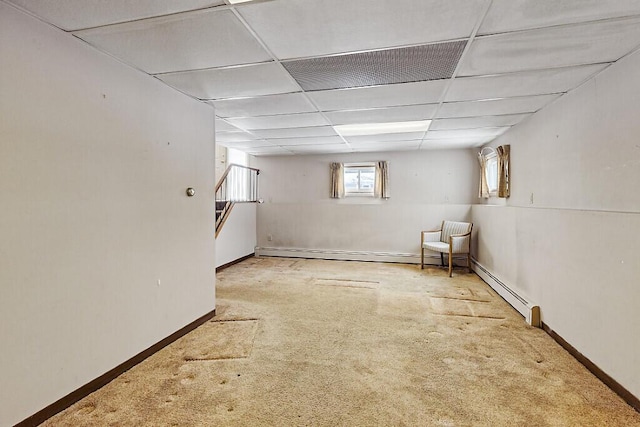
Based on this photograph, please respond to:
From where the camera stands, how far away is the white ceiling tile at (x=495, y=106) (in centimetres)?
309

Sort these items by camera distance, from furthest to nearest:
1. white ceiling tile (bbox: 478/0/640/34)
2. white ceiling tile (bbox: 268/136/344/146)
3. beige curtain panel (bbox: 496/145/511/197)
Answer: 1. white ceiling tile (bbox: 268/136/344/146)
2. beige curtain panel (bbox: 496/145/511/197)
3. white ceiling tile (bbox: 478/0/640/34)

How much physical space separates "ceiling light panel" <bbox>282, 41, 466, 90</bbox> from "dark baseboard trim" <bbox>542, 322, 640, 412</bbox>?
247 centimetres

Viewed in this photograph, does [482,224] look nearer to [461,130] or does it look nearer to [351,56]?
[461,130]

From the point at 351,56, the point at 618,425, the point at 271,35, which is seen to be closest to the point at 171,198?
the point at 271,35

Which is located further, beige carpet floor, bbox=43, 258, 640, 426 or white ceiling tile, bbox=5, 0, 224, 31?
beige carpet floor, bbox=43, 258, 640, 426

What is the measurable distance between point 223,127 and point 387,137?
8.32ft

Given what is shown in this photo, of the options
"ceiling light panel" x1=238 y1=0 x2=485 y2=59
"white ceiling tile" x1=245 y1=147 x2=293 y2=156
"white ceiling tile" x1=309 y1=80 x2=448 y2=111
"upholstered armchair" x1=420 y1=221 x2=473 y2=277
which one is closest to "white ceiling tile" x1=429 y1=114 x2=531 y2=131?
"white ceiling tile" x1=309 y1=80 x2=448 y2=111

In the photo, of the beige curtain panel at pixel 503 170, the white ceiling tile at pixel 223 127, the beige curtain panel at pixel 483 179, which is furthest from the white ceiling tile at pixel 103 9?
the beige curtain panel at pixel 483 179

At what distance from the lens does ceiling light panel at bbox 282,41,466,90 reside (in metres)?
2.14

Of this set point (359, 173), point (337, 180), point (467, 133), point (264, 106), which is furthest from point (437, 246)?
point (264, 106)

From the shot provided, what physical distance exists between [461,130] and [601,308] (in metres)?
2.94

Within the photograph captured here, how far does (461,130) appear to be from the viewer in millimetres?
4512

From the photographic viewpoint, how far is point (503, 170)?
4383 mm

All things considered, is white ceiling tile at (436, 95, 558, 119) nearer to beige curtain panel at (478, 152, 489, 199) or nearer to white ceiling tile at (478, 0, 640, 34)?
white ceiling tile at (478, 0, 640, 34)
